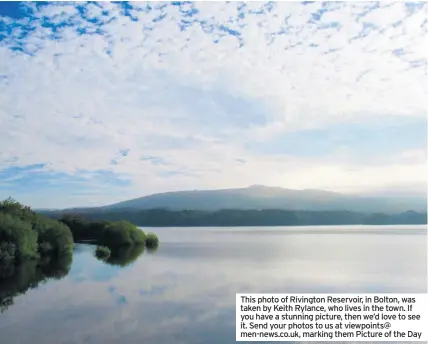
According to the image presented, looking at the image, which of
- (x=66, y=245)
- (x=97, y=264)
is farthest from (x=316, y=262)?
(x=66, y=245)

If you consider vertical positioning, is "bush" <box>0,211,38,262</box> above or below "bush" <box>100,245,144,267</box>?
above

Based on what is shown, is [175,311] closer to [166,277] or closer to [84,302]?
[84,302]

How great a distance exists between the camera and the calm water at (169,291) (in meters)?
20.1

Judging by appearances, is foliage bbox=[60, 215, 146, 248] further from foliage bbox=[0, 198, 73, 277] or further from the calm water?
the calm water

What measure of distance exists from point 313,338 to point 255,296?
101 inches

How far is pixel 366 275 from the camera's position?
1480 inches
